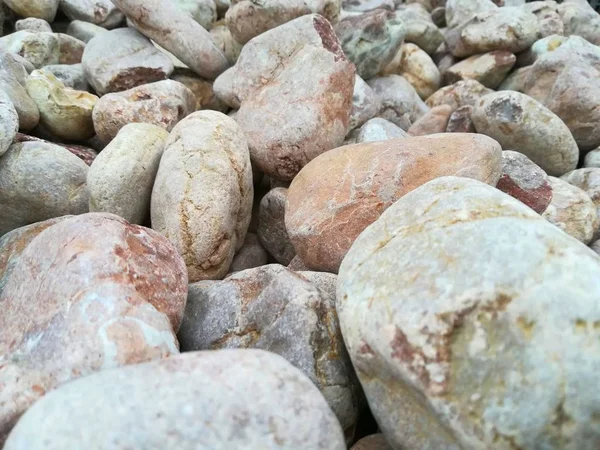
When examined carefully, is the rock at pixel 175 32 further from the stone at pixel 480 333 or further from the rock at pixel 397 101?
the stone at pixel 480 333

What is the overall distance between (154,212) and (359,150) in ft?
2.74

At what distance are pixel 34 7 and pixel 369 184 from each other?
3016mm

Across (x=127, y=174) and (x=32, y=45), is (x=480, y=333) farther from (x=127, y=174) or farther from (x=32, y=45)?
(x=32, y=45)

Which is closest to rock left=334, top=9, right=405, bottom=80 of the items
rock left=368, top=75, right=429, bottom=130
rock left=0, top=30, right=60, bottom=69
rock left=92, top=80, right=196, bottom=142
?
rock left=368, top=75, right=429, bottom=130

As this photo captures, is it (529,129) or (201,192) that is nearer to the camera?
(201,192)

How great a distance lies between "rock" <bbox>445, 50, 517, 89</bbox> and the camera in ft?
12.4

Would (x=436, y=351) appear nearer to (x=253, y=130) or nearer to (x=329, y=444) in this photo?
(x=329, y=444)

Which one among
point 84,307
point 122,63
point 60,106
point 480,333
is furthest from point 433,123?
point 84,307

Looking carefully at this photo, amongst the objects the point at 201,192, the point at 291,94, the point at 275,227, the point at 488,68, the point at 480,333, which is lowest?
the point at 275,227

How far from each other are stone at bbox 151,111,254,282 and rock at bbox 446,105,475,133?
1426 mm

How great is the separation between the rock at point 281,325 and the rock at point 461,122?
1.68 meters

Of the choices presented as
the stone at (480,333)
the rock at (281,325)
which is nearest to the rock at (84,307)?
the rock at (281,325)

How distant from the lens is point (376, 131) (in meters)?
2.61

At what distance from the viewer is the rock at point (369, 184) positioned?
1846mm
